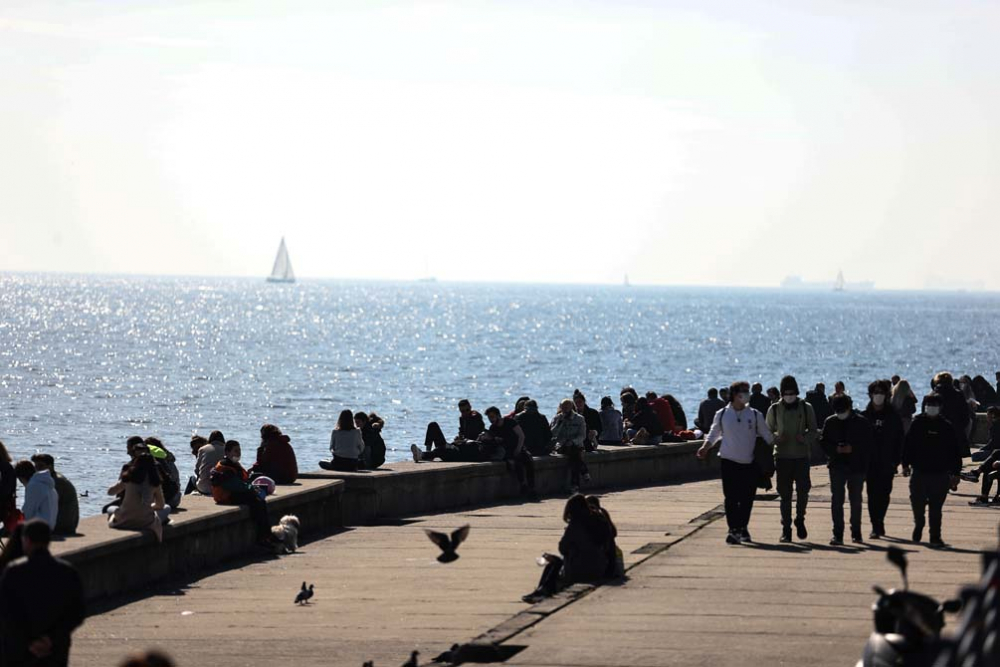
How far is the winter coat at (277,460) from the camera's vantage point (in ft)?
64.1

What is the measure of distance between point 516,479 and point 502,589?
782 centimetres

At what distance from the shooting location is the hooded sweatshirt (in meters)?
14.2

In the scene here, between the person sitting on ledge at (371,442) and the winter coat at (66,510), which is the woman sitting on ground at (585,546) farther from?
the person sitting on ledge at (371,442)

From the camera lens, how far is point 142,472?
50.4ft

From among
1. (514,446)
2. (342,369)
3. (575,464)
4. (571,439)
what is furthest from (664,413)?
(342,369)

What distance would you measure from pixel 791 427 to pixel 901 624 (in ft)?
29.5

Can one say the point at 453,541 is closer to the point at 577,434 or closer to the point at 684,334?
the point at 577,434

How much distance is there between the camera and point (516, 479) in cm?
2311

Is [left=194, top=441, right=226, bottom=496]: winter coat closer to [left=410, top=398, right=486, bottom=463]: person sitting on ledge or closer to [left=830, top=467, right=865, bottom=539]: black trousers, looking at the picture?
[left=410, top=398, right=486, bottom=463]: person sitting on ledge

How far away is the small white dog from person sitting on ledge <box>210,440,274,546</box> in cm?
7

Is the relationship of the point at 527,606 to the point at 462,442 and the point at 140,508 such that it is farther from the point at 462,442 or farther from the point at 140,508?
the point at 462,442

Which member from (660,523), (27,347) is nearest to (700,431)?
(660,523)

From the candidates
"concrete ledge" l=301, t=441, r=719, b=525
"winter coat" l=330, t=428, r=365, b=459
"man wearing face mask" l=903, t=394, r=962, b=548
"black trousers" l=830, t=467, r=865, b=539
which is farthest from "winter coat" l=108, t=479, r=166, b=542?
"man wearing face mask" l=903, t=394, r=962, b=548

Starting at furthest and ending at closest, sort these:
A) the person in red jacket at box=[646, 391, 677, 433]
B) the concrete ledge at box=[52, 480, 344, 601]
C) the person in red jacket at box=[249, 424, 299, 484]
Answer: the person in red jacket at box=[646, 391, 677, 433]
the person in red jacket at box=[249, 424, 299, 484]
the concrete ledge at box=[52, 480, 344, 601]
